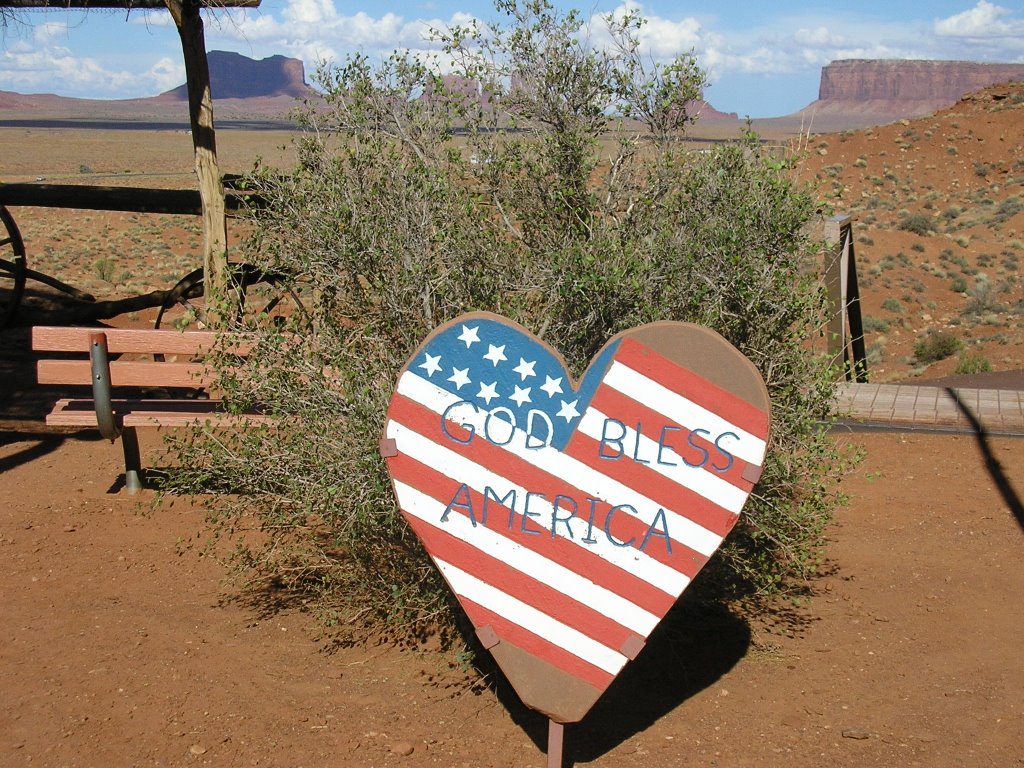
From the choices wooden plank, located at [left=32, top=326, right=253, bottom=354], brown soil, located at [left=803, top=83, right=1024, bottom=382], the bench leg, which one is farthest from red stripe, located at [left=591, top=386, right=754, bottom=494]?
the bench leg

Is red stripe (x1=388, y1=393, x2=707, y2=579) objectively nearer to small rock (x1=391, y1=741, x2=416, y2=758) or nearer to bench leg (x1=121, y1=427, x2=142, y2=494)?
small rock (x1=391, y1=741, x2=416, y2=758)

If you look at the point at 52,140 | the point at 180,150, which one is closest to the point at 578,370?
the point at 180,150

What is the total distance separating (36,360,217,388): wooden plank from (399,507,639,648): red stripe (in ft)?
9.62

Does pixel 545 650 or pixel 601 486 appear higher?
pixel 601 486

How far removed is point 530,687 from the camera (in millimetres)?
2986

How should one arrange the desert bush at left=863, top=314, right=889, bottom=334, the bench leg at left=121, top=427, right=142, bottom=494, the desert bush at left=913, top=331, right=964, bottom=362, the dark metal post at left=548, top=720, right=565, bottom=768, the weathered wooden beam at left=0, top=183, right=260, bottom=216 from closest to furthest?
the dark metal post at left=548, top=720, right=565, bottom=768
the bench leg at left=121, top=427, right=142, bottom=494
the weathered wooden beam at left=0, top=183, right=260, bottom=216
the desert bush at left=913, top=331, right=964, bottom=362
the desert bush at left=863, top=314, right=889, bottom=334

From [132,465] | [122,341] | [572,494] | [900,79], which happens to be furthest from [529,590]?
[900,79]

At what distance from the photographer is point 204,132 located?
6.72 metres

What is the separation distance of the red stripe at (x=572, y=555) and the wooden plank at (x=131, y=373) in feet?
9.51

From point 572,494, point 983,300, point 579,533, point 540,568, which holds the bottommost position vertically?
point 983,300

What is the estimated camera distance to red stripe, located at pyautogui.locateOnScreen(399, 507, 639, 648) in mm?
2979

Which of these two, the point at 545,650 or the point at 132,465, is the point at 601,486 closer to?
the point at 545,650

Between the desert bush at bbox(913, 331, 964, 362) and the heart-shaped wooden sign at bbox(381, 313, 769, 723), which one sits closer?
the heart-shaped wooden sign at bbox(381, 313, 769, 723)

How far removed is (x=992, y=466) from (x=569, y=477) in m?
4.06
